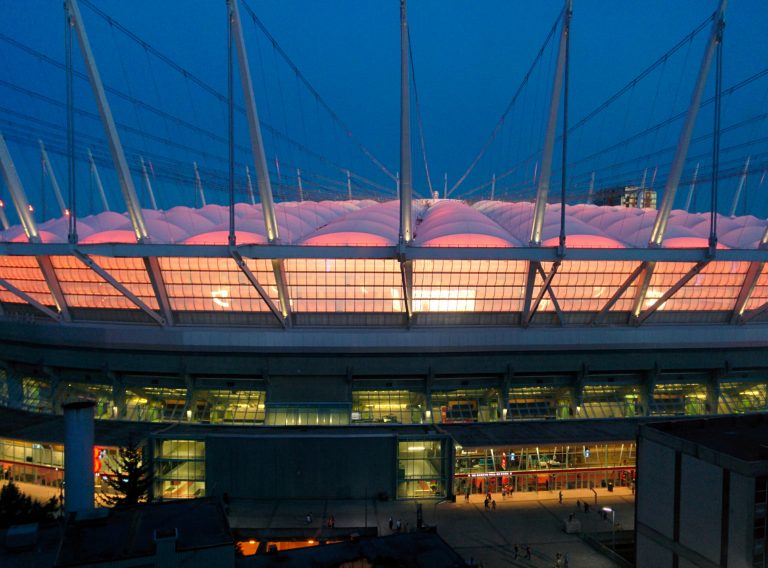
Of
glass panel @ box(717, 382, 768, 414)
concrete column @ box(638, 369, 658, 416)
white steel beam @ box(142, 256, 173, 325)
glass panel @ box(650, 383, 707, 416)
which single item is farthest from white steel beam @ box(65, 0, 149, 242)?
glass panel @ box(717, 382, 768, 414)

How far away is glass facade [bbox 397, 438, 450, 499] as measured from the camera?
A: 93.8ft

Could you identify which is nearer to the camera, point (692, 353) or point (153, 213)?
point (692, 353)

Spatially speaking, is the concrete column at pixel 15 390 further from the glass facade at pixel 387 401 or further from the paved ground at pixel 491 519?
the paved ground at pixel 491 519

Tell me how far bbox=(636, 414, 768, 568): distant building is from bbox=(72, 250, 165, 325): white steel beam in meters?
24.6

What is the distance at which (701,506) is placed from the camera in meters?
18.2

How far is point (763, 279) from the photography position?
1382 inches

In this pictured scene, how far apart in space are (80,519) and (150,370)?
16737 millimetres

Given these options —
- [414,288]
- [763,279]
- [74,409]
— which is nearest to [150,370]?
[74,409]

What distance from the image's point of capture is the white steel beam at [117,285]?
1148 inches

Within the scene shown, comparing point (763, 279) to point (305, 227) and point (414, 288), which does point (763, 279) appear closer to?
point (414, 288)

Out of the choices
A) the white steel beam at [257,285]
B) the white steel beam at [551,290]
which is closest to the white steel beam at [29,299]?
the white steel beam at [257,285]

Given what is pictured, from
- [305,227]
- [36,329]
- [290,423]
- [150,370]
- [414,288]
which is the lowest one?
[290,423]

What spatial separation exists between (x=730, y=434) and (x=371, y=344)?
1761 cm

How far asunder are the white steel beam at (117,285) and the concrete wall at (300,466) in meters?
8.49
